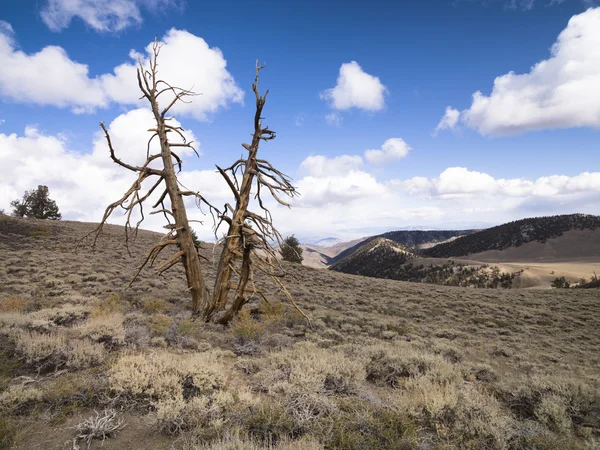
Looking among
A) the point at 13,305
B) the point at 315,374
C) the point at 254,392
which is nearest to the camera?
the point at 254,392

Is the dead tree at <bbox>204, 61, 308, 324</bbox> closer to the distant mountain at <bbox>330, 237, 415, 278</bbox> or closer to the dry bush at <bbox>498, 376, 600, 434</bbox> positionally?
the dry bush at <bbox>498, 376, 600, 434</bbox>

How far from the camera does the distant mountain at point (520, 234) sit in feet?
341

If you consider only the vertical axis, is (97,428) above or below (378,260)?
above

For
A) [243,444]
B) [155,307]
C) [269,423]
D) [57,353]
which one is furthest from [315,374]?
[155,307]

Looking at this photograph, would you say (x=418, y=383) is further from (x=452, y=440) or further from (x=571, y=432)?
(x=571, y=432)

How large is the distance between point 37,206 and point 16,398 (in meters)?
51.2

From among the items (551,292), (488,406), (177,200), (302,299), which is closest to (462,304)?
(302,299)

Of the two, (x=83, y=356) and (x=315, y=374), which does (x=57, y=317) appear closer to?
(x=83, y=356)

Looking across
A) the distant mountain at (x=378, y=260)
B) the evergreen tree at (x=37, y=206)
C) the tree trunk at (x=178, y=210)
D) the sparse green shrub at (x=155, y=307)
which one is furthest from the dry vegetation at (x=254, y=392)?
the distant mountain at (x=378, y=260)

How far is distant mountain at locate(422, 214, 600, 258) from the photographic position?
104m

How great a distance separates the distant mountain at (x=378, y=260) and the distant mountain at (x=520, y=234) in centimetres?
2558

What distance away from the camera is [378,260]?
322 ft

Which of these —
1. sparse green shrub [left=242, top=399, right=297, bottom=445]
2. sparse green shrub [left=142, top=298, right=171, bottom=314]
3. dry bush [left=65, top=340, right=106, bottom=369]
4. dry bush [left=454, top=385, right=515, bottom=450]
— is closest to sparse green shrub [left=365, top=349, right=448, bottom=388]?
dry bush [left=454, top=385, right=515, bottom=450]

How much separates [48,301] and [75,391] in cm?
896
